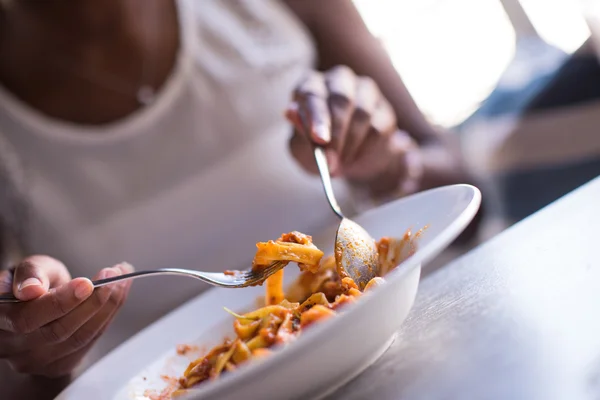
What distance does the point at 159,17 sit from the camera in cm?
129

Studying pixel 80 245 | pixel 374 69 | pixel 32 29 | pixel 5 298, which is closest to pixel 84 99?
pixel 32 29

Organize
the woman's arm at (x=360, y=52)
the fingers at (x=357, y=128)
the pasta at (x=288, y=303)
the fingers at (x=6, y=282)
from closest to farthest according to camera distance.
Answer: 1. the pasta at (x=288, y=303)
2. the fingers at (x=6, y=282)
3. the fingers at (x=357, y=128)
4. the woman's arm at (x=360, y=52)

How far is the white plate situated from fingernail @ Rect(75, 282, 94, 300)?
0.11 m

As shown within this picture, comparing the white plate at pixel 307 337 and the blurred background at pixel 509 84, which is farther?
the blurred background at pixel 509 84

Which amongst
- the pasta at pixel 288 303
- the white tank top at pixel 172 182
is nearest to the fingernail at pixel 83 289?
the pasta at pixel 288 303

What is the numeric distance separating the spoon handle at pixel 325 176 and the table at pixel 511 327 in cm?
13

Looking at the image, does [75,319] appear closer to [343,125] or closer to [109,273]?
[109,273]

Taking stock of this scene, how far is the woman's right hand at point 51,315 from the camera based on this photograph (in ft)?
1.69

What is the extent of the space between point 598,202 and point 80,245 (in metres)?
0.98

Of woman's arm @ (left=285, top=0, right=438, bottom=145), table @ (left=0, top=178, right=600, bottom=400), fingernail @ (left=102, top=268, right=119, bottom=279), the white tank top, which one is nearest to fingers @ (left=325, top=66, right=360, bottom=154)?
table @ (left=0, top=178, right=600, bottom=400)

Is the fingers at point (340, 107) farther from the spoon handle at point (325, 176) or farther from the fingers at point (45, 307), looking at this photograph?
the fingers at point (45, 307)

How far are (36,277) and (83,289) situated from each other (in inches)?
3.1

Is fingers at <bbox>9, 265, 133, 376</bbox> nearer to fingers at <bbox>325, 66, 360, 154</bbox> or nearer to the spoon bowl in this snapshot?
the spoon bowl

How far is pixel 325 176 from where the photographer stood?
26.8 inches
